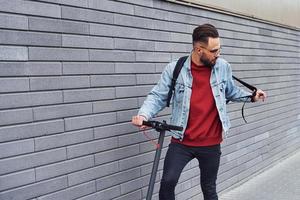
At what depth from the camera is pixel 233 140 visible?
6062 millimetres

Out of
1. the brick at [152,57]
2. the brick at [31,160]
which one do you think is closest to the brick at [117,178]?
the brick at [31,160]

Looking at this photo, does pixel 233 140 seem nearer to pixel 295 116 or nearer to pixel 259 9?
pixel 259 9

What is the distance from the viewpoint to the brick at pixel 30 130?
120 inches

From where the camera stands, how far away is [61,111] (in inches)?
136

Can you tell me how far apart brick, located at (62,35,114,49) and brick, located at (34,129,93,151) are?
661 mm

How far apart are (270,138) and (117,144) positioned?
12.9 feet

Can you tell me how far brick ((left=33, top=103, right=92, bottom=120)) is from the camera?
10.7 feet

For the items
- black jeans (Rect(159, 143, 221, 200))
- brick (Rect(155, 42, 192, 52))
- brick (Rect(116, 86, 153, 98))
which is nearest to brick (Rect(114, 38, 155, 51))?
brick (Rect(155, 42, 192, 52))

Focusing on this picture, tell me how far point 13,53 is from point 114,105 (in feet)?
Result: 3.80

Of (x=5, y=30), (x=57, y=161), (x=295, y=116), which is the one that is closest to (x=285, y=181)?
(x=295, y=116)

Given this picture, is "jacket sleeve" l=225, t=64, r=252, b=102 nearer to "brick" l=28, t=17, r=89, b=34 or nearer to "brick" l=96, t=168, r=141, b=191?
"brick" l=96, t=168, r=141, b=191

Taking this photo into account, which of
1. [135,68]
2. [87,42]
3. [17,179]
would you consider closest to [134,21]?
[135,68]

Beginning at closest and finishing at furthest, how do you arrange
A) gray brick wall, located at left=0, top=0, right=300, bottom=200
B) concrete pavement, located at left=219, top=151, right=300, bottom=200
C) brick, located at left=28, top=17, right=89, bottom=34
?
gray brick wall, located at left=0, top=0, right=300, bottom=200
brick, located at left=28, top=17, right=89, bottom=34
concrete pavement, located at left=219, top=151, right=300, bottom=200

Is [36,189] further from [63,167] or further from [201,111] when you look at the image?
[201,111]
